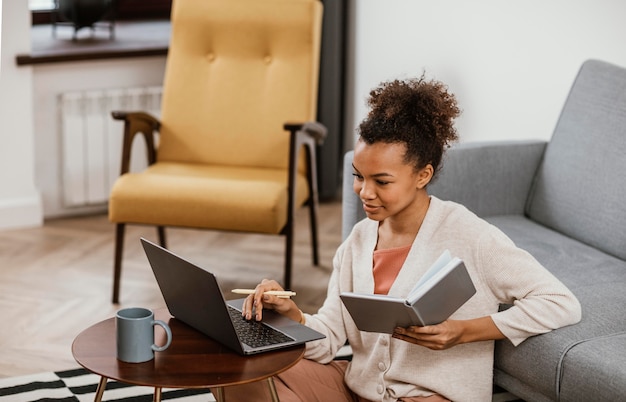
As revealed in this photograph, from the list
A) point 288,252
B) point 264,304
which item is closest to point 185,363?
point 264,304

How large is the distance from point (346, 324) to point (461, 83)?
2.01m

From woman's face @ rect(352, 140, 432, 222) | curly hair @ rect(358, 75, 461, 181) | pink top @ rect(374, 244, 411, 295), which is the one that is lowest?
pink top @ rect(374, 244, 411, 295)

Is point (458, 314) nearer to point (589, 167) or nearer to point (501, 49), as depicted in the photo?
point (589, 167)

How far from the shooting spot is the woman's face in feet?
6.68

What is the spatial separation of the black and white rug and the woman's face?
929 mm

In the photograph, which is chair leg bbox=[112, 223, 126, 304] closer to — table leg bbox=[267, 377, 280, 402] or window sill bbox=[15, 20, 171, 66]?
window sill bbox=[15, 20, 171, 66]

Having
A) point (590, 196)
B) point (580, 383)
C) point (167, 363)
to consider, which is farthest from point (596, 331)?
point (167, 363)

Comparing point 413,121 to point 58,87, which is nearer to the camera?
point 413,121

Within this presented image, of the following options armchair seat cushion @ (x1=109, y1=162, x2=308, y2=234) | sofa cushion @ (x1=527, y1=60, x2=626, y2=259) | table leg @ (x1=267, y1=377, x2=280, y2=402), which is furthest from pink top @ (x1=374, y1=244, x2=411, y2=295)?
armchair seat cushion @ (x1=109, y1=162, x2=308, y2=234)

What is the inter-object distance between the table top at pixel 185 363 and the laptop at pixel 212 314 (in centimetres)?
2

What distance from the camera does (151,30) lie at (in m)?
4.94

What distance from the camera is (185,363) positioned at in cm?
187

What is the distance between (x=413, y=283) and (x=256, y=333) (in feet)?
1.13

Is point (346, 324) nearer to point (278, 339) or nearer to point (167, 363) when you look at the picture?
point (278, 339)
